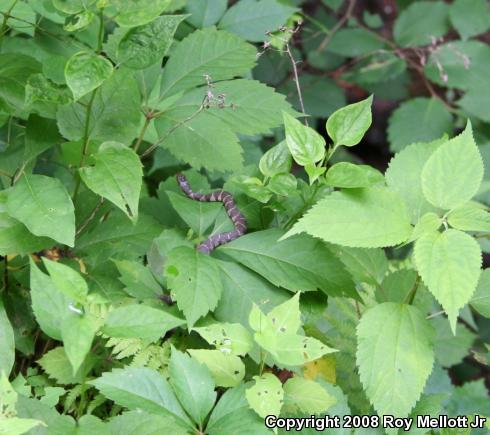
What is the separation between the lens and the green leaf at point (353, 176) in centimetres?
152

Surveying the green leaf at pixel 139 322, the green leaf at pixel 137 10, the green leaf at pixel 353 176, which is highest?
the green leaf at pixel 137 10

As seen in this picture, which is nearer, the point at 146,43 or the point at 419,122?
the point at 146,43

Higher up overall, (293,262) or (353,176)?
(353,176)

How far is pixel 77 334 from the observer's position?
1.23m

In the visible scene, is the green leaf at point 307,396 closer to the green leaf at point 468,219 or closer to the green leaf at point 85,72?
the green leaf at point 468,219

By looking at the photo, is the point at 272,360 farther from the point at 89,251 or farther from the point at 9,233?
the point at 9,233

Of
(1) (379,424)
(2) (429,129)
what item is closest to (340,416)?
(1) (379,424)

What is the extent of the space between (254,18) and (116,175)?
1.13m

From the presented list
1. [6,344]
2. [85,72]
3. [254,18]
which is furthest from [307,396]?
[254,18]

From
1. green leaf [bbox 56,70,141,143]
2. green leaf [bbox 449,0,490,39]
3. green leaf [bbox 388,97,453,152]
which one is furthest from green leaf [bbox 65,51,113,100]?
green leaf [bbox 449,0,490,39]

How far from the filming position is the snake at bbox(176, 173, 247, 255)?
1672 mm

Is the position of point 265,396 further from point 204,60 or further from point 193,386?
point 204,60

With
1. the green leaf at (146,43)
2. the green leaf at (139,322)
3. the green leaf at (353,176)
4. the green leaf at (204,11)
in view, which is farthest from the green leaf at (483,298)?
the green leaf at (204,11)

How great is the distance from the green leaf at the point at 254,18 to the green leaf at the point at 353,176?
97 centimetres
